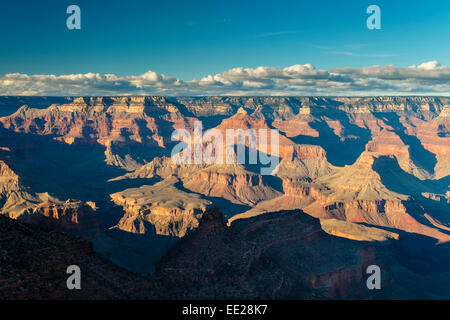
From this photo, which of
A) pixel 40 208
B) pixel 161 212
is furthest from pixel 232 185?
pixel 40 208

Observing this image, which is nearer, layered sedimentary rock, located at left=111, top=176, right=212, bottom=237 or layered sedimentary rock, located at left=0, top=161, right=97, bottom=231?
layered sedimentary rock, located at left=0, top=161, right=97, bottom=231

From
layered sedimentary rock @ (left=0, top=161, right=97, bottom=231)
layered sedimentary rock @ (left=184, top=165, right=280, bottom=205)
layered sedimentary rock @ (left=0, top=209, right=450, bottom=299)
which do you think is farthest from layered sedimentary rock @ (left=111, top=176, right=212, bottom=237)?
layered sedimentary rock @ (left=0, top=209, right=450, bottom=299)

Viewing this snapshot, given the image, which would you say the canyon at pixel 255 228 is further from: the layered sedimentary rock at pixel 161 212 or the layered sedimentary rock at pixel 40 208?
the layered sedimentary rock at pixel 161 212

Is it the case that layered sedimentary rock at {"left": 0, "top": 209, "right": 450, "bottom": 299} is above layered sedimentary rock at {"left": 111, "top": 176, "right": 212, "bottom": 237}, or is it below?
above

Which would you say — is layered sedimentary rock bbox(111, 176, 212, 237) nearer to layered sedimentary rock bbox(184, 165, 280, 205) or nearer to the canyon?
the canyon

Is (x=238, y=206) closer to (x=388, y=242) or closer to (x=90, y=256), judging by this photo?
(x=388, y=242)

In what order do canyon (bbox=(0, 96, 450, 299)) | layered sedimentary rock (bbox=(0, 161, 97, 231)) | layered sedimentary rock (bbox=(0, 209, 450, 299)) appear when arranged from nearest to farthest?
layered sedimentary rock (bbox=(0, 209, 450, 299)) < canyon (bbox=(0, 96, 450, 299)) < layered sedimentary rock (bbox=(0, 161, 97, 231))

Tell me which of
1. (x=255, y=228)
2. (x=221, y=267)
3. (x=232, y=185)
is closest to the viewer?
(x=221, y=267)

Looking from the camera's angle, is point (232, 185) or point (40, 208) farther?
point (232, 185)

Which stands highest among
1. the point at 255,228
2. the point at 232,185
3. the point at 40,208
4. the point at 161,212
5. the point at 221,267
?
the point at 221,267

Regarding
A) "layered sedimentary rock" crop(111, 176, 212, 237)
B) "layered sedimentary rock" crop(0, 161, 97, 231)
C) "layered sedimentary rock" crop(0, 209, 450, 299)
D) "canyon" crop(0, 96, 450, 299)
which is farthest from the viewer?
"layered sedimentary rock" crop(111, 176, 212, 237)

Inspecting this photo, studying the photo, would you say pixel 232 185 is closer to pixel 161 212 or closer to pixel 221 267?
pixel 161 212
